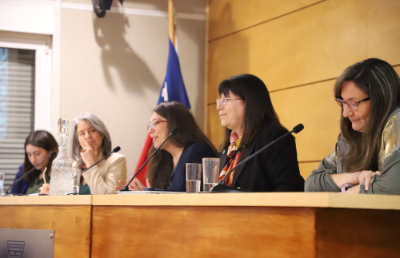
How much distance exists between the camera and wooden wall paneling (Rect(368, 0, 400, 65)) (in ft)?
9.15

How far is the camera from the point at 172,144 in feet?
9.77

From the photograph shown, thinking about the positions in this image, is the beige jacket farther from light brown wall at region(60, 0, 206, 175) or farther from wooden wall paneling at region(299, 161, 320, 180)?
wooden wall paneling at region(299, 161, 320, 180)

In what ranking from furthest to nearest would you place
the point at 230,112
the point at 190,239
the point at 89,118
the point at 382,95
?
the point at 89,118, the point at 230,112, the point at 382,95, the point at 190,239

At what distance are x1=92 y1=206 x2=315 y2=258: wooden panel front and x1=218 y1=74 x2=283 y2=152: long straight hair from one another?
91cm

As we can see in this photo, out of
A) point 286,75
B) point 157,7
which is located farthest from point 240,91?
point 157,7

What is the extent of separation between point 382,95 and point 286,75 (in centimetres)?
181

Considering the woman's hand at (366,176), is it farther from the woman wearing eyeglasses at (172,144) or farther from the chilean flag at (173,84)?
the chilean flag at (173,84)

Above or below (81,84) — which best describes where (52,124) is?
below

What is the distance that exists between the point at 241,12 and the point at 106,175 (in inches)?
77.6

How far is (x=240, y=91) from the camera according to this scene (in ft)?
7.55

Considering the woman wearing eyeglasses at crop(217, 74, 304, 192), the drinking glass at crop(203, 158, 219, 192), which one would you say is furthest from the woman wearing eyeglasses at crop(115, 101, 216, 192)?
the drinking glass at crop(203, 158, 219, 192)

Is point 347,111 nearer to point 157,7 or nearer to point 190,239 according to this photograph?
point 190,239

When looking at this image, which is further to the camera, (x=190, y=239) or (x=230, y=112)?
(x=230, y=112)

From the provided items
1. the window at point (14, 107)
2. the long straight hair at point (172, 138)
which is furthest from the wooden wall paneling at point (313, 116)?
the window at point (14, 107)
